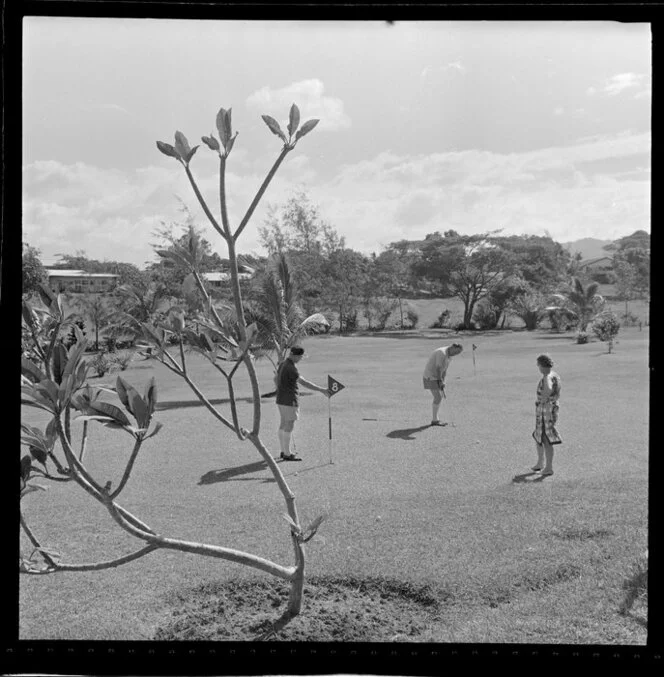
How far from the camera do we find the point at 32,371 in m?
1.80

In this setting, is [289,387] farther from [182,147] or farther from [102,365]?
[102,365]

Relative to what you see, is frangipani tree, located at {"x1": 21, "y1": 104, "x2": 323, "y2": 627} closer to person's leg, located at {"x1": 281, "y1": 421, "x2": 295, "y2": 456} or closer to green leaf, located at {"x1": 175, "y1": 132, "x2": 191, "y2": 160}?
green leaf, located at {"x1": 175, "y1": 132, "x2": 191, "y2": 160}

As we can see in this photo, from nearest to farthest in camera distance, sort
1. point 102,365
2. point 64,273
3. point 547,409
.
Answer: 1. point 64,273
2. point 547,409
3. point 102,365

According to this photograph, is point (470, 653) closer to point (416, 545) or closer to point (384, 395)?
point (416, 545)

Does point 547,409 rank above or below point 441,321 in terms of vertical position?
below

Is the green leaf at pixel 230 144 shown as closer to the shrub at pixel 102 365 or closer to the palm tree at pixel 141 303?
the palm tree at pixel 141 303

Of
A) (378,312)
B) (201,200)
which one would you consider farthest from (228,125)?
(378,312)

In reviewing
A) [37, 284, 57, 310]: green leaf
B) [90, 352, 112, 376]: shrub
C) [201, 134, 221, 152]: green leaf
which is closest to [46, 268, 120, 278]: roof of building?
[37, 284, 57, 310]: green leaf

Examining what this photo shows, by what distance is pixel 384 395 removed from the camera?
773 centimetres

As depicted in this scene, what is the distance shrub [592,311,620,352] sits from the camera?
1021cm

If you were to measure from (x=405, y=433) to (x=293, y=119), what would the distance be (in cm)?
415

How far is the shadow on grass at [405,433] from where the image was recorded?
5617mm

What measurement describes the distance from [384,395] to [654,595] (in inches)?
228

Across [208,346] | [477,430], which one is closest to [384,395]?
[477,430]
